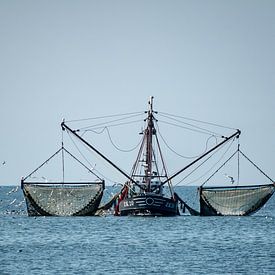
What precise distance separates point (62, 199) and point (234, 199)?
1574 cm

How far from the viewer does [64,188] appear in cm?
9700

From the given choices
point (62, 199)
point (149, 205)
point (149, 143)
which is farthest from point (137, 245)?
point (62, 199)

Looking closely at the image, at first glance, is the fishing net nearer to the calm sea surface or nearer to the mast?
the calm sea surface

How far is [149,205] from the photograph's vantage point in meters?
94.3

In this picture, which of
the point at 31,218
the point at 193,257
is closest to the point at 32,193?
the point at 31,218

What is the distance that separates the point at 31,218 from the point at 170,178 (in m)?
13.5

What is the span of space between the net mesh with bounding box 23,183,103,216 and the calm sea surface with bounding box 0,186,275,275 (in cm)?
154

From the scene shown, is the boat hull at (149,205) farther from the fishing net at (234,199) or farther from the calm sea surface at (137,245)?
the fishing net at (234,199)

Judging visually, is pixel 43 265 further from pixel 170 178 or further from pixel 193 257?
pixel 170 178

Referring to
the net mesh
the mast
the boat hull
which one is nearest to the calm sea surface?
the boat hull

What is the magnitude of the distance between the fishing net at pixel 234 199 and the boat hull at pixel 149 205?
12.3ft

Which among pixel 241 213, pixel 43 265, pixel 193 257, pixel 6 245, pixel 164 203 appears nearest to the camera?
pixel 43 265

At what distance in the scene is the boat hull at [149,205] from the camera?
3698 inches

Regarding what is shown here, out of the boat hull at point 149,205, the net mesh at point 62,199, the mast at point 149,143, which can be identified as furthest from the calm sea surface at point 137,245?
the mast at point 149,143
